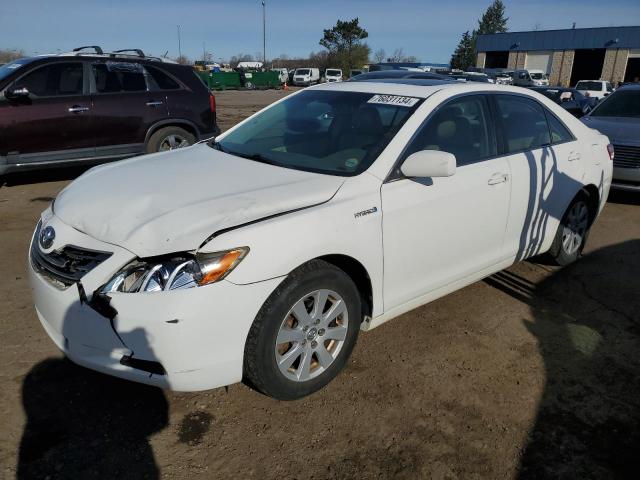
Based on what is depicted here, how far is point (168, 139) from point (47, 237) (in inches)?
218

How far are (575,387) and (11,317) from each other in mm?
3775

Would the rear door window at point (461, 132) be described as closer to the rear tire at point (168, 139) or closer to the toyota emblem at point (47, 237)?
the toyota emblem at point (47, 237)

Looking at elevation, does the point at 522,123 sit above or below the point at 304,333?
above

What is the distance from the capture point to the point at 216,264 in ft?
7.84

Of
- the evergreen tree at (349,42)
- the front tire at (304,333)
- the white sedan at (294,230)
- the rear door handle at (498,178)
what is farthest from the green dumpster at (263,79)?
the front tire at (304,333)

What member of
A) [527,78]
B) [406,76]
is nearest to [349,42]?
[527,78]

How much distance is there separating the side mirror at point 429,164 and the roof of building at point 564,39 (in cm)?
5162

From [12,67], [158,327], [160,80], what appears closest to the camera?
[158,327]

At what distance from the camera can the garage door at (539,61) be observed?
168ft

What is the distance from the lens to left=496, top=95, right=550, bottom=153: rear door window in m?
3.95

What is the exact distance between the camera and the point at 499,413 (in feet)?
9.37

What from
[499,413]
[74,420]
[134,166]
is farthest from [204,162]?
[499,413]

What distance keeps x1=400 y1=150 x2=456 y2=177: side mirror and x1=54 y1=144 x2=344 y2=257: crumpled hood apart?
16.4 inches

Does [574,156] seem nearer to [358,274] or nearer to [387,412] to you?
[358,274]
